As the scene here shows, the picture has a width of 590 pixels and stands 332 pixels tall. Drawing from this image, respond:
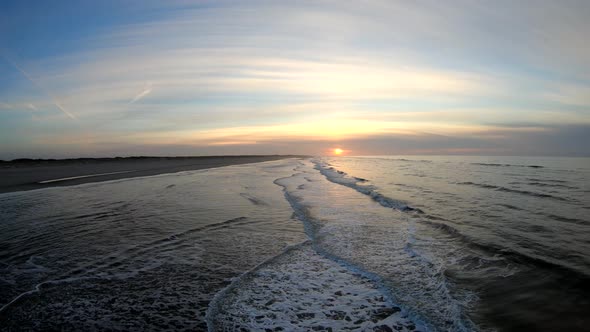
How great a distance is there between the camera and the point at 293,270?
659cm

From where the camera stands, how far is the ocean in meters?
4.52

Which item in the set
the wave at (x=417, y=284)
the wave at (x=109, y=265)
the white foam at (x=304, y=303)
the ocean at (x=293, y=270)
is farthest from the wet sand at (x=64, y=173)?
the wave at (x=417, y=284)

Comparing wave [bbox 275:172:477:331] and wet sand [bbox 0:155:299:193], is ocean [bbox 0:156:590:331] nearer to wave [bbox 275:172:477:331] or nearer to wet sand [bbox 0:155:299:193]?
wave [bbox 275:172:477:331]

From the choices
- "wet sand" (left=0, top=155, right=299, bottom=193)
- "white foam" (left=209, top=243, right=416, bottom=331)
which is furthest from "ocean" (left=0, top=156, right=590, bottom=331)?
"wet sand" (left=0, top=155, right=299, bottom=193)

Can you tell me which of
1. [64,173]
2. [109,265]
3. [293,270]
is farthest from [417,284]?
[64,173]

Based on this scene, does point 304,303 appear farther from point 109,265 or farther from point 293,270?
point 109,265

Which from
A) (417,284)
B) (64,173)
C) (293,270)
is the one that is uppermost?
(64,173)

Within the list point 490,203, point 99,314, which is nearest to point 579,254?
point 490,203

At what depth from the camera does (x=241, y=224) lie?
10.6 m

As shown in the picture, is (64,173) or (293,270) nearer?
(293,270)

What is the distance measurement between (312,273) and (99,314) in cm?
372

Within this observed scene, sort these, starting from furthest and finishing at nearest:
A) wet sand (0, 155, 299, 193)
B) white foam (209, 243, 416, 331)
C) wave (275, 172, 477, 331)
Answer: wet sand (0, 155, 299, 193) → wave (275, 172, 477, 331) → white foam (209, 243, 416, 331)

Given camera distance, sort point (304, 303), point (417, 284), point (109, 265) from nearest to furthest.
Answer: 1. point (304, 303)
2. point (417, 284)
3. point (109, 265)

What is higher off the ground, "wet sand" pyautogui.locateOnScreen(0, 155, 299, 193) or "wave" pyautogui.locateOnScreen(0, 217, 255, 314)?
"wet sand" pyautogui.locateOnScreen(0, 155, 299, 193)
